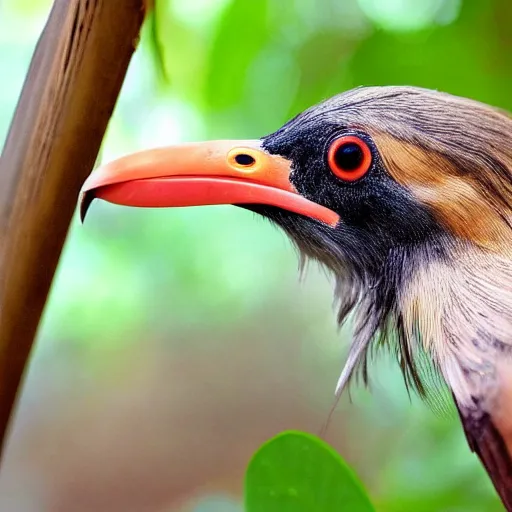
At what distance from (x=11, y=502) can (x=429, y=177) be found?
27.2 inches

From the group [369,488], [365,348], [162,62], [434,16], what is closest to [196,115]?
[162,62]

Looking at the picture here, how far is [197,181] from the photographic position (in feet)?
1.54

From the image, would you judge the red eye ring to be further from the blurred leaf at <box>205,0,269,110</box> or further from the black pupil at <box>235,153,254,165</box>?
the blurred leaf at <box>205,0,269,110</box>

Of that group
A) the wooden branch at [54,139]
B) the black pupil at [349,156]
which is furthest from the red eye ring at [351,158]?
the wooden branch at [54,139]

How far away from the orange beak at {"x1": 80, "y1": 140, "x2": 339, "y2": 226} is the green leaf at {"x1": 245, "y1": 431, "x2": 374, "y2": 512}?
186 mm

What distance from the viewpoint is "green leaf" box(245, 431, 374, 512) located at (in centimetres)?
50

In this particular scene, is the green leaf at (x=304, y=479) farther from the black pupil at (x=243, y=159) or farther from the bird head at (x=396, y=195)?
the black pupil at (x=243, y=159)

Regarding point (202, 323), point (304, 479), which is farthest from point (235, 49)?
point (304, 479)

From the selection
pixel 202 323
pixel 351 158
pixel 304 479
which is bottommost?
pixel 304 479

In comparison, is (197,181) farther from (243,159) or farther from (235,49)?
(235,49)

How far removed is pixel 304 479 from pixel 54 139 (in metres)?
0.34

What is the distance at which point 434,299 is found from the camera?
0.44 metres

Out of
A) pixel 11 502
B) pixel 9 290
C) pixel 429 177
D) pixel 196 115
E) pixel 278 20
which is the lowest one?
pixel 11 502

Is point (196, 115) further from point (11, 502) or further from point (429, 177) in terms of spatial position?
point (11, 502)
